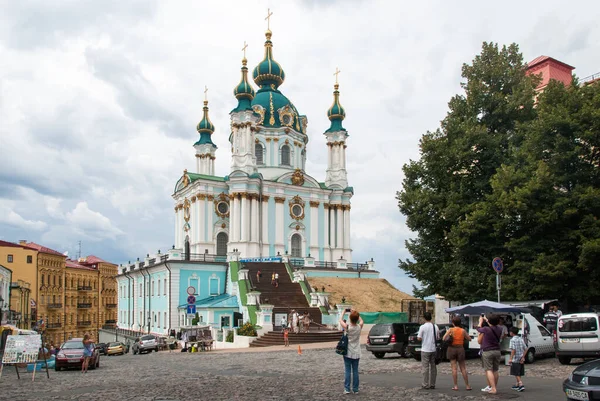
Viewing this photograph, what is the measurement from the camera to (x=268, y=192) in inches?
2473

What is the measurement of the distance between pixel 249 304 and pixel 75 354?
1774 centimetres

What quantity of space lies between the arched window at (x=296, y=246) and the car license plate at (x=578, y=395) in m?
53.3

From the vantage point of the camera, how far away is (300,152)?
6825 centimetres

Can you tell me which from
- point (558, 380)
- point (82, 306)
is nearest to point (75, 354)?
point (558, 380)

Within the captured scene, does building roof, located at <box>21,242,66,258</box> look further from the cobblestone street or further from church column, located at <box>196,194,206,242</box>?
the cobblestone street

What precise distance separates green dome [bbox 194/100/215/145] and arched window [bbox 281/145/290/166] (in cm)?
1048

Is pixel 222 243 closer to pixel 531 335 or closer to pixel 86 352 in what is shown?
pixel 86 352

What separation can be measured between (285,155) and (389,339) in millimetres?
44314

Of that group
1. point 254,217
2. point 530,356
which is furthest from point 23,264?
point 530,356

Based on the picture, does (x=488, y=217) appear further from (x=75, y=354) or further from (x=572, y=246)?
(x=75, y=354)

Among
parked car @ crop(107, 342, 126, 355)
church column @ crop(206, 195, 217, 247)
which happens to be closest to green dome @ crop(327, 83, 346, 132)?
church column @ crop(206, 195, 217, 247)

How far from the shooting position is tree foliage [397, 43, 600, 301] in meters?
25.4

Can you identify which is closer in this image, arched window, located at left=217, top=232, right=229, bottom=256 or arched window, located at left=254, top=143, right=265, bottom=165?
arched window, located at left=217, top=232, right=229, bottom=256

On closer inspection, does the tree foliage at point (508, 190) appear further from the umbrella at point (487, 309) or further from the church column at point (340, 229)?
the church column at point (340, 229)
